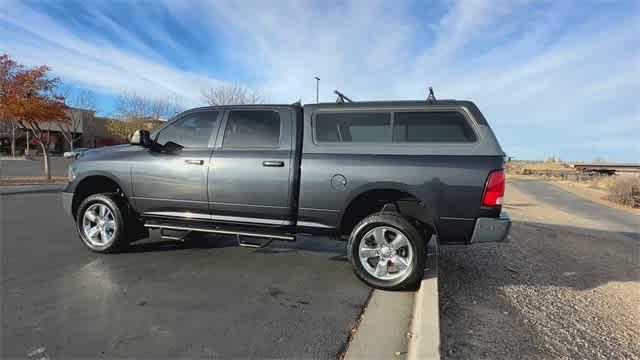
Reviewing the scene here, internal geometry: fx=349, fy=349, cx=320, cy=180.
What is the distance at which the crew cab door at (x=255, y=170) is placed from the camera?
411 cm

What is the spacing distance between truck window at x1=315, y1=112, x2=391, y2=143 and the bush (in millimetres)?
21795

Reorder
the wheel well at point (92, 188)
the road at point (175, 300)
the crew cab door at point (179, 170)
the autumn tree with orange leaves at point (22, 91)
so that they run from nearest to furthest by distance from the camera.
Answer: the road at point (175, 300), the crew cab door at point (179, 170), the wheel well at point (92, 188), the autumn tree with orange leaves at point (22, 91)

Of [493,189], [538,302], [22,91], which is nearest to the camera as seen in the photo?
[493,189]

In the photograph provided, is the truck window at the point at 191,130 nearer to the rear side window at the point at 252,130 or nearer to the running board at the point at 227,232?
the rear side window at the point at 252,130

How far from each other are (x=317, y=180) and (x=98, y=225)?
3.23 metres

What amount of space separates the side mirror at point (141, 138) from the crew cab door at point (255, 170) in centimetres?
92

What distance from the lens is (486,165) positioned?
3.51 meters

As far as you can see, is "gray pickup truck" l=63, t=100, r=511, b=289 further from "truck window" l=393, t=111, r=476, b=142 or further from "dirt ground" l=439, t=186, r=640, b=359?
"dirt ground" l=439, t=186, r=640, b=359

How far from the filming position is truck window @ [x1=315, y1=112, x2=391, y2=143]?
3.97m

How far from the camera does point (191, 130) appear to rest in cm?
465

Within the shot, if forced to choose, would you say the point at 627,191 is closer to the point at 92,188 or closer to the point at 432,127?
the point at 432,127

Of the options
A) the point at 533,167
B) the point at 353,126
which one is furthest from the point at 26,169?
the point at 533,167

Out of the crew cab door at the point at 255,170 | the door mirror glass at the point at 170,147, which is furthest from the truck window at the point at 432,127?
the door mirror glass at the point at 170,147

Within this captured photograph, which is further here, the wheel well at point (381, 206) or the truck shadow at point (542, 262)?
the truck shadow at point (542, 262)
